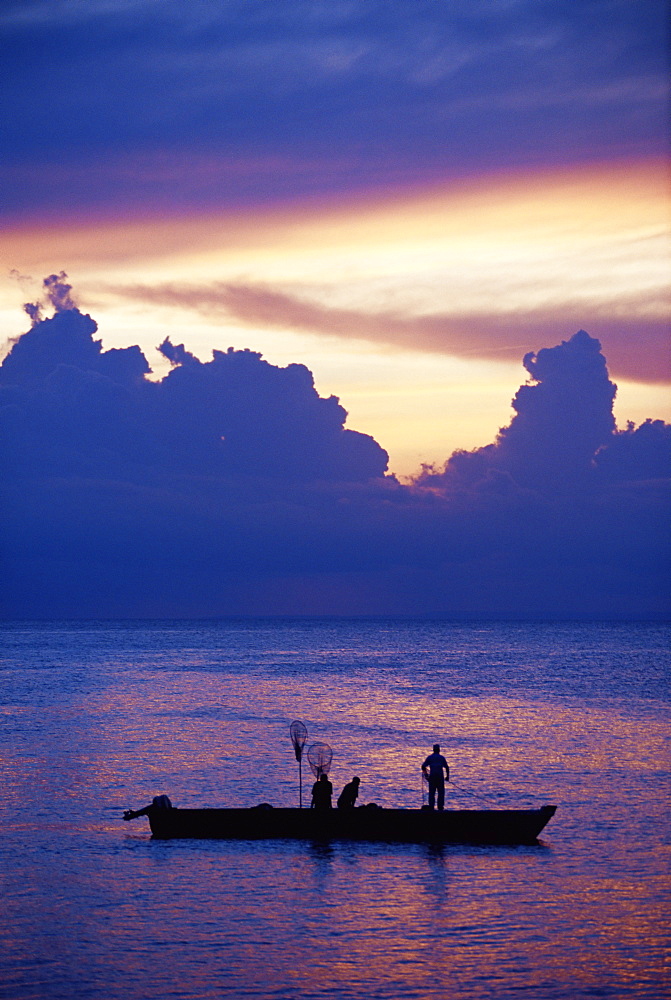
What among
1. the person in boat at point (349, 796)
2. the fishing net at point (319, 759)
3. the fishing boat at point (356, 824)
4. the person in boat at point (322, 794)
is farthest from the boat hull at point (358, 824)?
the fishing net at point (319, 759)

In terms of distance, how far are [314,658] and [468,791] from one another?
367 ft

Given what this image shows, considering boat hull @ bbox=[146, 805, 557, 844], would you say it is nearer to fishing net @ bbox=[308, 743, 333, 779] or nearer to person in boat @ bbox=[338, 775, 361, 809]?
person in boat @ bbox=[338, 775, 361, 809]

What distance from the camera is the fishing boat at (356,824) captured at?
27.9 meters

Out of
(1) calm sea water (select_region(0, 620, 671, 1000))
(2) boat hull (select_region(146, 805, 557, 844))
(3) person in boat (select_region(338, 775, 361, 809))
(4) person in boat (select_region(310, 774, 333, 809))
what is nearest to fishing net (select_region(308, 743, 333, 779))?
(4) person in boat (select_region(310, 774, 333, 809))

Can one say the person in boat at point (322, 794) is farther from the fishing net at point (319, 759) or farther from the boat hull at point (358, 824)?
the fishing net at point (319, 759)

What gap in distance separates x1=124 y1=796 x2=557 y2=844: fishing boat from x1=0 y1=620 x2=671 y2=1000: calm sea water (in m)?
0.43

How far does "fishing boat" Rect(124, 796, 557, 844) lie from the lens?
27.9 m

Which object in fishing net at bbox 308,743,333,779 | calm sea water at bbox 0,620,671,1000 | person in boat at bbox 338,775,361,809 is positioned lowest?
calm sea water at bbox 0,620,671,1000

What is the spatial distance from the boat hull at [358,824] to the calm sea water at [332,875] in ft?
1.36

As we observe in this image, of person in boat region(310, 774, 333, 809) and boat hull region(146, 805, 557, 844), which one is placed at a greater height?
person in boat region(310, 774, 333, 809)

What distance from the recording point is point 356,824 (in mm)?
28250

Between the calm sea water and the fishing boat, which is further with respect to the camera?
the fishing boat

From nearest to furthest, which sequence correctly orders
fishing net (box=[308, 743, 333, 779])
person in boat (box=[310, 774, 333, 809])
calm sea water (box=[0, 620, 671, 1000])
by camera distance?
calm sea water (box=[0, 620, 671, 1000]) → person in boat (box=[310, 774, 333, 809]) → fishing net (box=[308, 743, 333, 779])

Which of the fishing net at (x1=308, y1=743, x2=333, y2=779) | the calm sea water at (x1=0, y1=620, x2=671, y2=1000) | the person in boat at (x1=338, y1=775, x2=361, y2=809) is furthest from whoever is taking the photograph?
the fishing net at (x1=308, y1=743, x2=333, y2=779)
